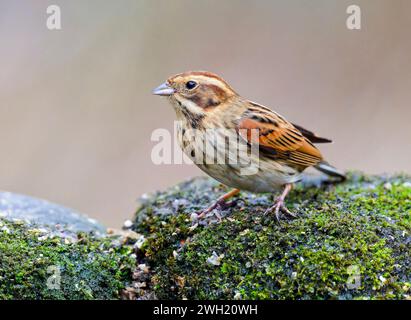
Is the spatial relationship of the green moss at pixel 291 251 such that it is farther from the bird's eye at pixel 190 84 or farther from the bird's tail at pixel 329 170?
the bird's eye at pixel 190 84

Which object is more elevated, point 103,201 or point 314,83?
point 314,83

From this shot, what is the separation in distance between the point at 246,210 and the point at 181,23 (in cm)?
719

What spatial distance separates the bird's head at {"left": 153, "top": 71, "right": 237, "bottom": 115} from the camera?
5.36 metres

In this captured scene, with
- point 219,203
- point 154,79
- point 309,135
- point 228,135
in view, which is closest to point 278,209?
point 219,203

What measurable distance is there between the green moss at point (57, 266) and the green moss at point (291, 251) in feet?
0.98

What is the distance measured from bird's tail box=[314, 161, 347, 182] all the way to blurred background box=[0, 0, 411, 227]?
4407 millimetres

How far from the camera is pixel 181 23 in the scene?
11883mm

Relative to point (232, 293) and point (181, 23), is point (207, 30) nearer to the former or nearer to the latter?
point (181, 23)

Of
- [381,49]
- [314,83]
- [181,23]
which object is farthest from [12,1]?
[381,49]

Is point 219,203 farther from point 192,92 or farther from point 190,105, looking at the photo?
point 192,92

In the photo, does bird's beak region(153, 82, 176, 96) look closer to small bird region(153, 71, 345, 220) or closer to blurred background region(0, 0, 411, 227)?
small bird region(153, 71, 345, 220)

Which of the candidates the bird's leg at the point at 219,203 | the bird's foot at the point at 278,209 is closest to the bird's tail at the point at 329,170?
the bird's leg at the point at 219,203

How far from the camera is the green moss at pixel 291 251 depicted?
4.28m
